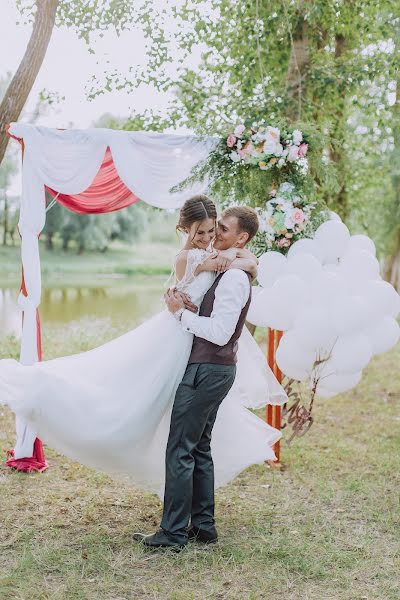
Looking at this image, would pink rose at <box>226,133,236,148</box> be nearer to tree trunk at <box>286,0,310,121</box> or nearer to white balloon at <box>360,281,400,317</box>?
white balloon at <box>360,281,400,317</box>

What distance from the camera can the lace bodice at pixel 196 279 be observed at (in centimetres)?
387

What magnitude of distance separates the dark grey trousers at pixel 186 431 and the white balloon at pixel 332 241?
154 cm

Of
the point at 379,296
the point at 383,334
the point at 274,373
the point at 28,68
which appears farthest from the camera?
the point at 28,68

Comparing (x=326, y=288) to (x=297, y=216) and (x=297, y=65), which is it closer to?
(x=297, y=216)

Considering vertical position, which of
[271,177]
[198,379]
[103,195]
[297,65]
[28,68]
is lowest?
[198,379]

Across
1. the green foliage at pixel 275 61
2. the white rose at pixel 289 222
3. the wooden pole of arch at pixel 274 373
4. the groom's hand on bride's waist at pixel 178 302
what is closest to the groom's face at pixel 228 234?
the groom's hand on bride's waist at pixel 178 302

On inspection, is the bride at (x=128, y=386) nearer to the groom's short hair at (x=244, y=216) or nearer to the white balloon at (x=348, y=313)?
the groom's short hair at (x=244, y=216)

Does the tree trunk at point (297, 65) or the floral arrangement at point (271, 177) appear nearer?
the floral arrangement at point (271, 177)

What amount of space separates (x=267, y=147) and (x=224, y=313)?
2.06 metres

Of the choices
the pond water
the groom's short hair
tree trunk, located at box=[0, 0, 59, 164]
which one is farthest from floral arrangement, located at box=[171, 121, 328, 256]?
the pond water

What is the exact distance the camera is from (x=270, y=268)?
5160 millimetres

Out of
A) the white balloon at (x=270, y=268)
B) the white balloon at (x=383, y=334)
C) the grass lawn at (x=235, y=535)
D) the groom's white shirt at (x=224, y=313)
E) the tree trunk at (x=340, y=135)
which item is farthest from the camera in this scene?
the tree trunk at (x=340, y=135)

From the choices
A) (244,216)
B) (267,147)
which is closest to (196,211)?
(244,216)

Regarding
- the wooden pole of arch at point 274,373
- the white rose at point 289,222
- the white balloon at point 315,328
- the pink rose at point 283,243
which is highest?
the white rose at point 289,222
